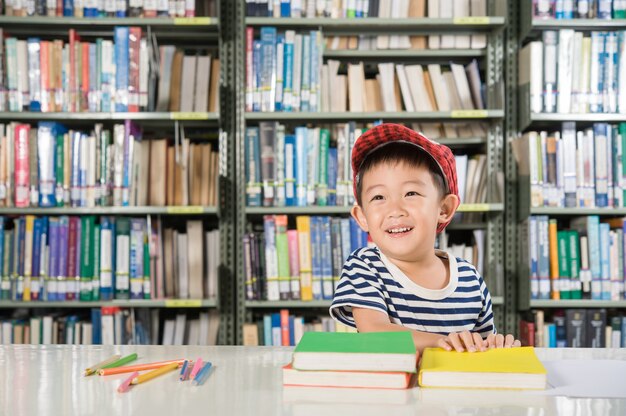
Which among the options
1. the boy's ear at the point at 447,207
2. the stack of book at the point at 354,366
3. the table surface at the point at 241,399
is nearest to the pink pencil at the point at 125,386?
the table surface at the point at 241,399

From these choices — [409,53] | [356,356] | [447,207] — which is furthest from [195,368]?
[409,53]

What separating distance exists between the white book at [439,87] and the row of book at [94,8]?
1.06 metres

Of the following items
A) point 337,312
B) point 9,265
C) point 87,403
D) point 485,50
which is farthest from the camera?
point 485,50

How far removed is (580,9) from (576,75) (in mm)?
296

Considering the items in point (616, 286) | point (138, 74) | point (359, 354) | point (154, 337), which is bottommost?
point (154, 337)

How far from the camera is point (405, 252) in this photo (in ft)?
4.28

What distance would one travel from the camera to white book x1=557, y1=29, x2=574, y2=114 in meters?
2.89

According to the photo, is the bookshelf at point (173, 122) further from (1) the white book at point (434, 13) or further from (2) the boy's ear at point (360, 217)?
(2) the boy's ear at point (360, 217)

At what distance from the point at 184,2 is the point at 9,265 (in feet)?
4.30

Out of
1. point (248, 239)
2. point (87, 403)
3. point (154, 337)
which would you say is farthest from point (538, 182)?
point (87, 403)

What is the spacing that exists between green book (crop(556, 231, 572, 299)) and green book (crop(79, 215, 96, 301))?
195cm

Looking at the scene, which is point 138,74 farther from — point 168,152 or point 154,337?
point 154,337

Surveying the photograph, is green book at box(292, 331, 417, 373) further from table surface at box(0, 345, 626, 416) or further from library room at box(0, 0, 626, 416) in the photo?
library room at box(0, 0, 626, 416)

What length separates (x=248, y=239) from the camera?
114 inches
